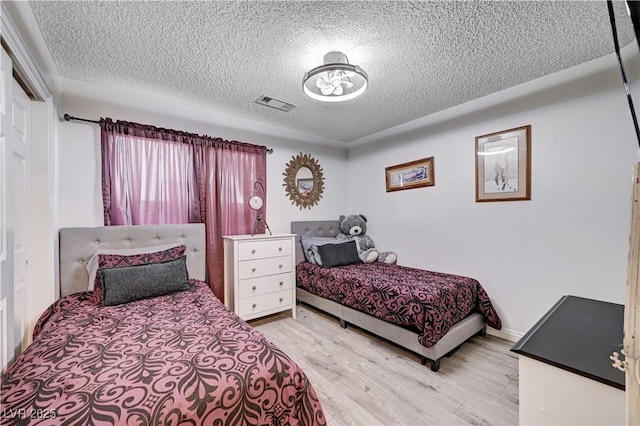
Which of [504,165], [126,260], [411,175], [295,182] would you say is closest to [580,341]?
[504,165]

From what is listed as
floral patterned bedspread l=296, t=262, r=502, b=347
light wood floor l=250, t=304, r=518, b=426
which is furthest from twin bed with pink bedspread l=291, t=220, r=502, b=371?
light wood floor l=250, t=304, r=518, b=426

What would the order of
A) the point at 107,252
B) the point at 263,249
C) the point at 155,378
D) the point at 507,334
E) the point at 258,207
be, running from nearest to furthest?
the point at 155,378, the point at 107,252, the point at 507,334, the point at 263,249, the point at 258,207

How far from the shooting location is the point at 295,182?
11.8ft

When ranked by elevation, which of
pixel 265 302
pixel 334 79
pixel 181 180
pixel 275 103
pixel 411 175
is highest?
pixel 275 103

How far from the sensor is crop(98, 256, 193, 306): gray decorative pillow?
1785mm

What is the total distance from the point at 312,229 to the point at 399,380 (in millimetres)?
2149

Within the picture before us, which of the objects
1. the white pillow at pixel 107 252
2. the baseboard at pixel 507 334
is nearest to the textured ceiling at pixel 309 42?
the white pillow at pixel 107 252

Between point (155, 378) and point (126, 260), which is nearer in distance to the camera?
point (155, 378)

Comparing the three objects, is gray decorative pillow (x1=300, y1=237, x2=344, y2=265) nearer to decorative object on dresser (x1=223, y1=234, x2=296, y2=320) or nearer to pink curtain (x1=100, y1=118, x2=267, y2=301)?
decorative object on dresser (x1=223, y1=234, x2=296, y2=320)

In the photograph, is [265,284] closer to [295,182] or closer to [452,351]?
[295,182]

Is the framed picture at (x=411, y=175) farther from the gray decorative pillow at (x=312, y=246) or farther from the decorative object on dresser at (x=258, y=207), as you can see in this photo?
the decorative object on dresser at (x=258, y=207)

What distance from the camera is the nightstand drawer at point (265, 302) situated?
2656 millimetres

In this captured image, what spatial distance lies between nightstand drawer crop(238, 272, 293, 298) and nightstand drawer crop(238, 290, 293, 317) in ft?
0.16

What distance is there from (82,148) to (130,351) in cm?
198
